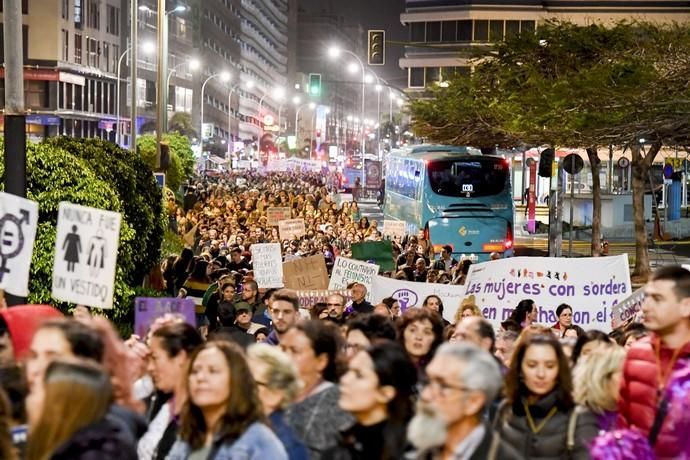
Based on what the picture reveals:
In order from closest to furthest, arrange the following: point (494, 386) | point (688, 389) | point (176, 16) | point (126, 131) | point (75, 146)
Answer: point (494, 386), point (688, 389), point (75, 146), point (126, 131), point (176, 16)

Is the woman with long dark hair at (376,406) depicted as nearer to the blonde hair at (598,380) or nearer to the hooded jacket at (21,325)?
the blonde hair at (598,380)

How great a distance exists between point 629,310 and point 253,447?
7.55 meters

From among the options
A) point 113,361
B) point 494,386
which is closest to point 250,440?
point 113,361

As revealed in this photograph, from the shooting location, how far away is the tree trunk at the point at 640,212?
3284 cm

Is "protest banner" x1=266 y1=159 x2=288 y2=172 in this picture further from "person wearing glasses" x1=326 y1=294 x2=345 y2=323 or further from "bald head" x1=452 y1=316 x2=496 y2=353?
"bald head" x1=452 y1=316 x2=496 y2=353

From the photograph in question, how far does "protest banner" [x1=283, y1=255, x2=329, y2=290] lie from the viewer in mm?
18188

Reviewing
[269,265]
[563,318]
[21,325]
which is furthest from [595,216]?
[21,325]

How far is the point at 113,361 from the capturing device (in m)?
6.14

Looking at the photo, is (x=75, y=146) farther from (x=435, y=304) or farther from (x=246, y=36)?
(x=246, y=36)

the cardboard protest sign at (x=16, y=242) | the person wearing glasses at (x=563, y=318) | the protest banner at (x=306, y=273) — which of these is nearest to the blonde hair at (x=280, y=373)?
the cardboard protest sign at (x=16, y=242)

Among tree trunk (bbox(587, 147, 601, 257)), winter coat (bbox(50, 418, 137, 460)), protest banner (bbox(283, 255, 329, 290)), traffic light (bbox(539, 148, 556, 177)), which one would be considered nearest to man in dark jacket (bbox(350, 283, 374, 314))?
protest banner (bbox(283, 255, 329, 290))

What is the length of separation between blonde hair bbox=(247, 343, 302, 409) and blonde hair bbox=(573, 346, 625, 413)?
1.45 metres

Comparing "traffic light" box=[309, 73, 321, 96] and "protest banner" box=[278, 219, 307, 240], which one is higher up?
"traffic light" box=[309, 73, 321, 96]

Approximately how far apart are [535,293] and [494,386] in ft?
30.2
